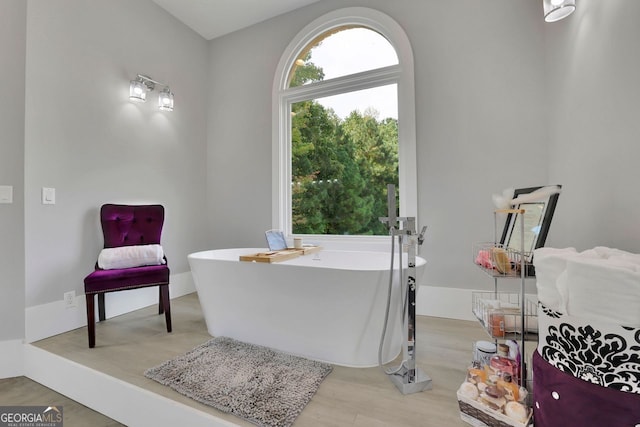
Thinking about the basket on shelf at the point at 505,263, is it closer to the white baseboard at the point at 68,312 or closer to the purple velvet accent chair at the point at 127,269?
the purple velvet accent chair at the point at 127,269

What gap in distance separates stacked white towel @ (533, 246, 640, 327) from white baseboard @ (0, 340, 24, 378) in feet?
9.68

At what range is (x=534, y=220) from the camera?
1282 millimetres

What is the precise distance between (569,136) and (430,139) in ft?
3.04

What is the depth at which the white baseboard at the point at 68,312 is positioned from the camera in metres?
1.94

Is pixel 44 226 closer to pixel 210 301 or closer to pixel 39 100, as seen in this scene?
pixel 39 100

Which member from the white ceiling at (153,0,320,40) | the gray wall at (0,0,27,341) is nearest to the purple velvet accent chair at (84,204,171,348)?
the gray wall at (0,0,27,341)

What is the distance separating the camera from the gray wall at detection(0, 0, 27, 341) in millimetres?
1831

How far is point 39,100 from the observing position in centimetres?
201

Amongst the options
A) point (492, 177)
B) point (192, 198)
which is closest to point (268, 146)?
point (192, 198)

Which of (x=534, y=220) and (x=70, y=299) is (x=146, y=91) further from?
(x=534, y=220)

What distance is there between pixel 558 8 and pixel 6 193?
363 centimetres

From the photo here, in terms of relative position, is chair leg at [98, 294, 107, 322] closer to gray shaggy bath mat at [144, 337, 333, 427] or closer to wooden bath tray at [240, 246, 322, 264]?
gray shaggy bath mat at [144, 337, 333, 427]

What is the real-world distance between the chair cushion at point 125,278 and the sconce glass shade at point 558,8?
10.1 ft

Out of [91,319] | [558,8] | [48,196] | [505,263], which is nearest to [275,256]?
[91,319]
